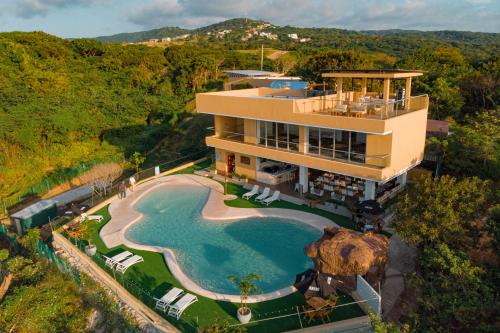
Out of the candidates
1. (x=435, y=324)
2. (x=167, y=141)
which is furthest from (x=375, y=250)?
(x=167, y=141)

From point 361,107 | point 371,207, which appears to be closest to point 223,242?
point 371,207

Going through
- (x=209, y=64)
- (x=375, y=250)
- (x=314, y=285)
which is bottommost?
(x=314, y=285)

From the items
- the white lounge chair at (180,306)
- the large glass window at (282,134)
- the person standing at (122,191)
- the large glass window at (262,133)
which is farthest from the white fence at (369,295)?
the person standing at (122,191)

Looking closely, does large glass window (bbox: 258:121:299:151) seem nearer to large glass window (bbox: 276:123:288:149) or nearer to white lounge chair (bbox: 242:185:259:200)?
large glass window (bbox: 276:123:288:149)

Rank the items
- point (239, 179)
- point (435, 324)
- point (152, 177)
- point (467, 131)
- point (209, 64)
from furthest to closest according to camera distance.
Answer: point (209, 64) < point (152, 177) < point (239, 179) < point (467, 131) < point (435, 324)

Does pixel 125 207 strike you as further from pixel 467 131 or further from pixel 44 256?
pixel 467 131

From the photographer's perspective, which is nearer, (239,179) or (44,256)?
(44,256)
